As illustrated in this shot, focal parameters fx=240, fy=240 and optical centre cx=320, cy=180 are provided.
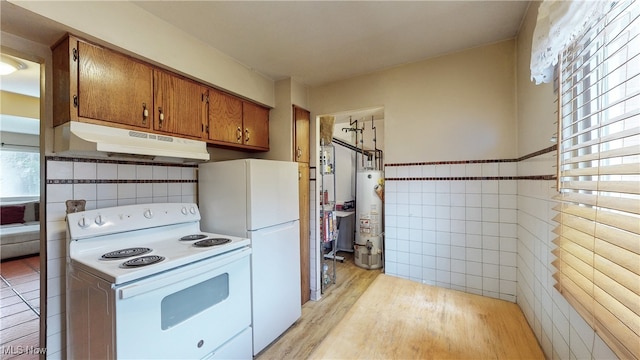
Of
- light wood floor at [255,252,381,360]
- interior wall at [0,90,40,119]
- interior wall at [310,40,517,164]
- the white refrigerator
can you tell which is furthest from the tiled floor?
interior wall at [310,40,517,164]

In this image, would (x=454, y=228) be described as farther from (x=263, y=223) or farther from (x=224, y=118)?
(x=224, y=118)

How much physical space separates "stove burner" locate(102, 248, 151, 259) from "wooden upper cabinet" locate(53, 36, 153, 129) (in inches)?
29.2

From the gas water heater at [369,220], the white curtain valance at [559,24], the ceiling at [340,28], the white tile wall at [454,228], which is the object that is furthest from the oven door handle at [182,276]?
the gas water heater at [369,220]

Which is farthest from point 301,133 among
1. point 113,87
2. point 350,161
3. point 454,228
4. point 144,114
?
point 350,161

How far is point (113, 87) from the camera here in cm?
141

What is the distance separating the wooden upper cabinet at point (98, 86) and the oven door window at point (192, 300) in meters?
1.06

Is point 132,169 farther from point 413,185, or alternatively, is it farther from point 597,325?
point 597,325

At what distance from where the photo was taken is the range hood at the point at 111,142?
4.05 feet

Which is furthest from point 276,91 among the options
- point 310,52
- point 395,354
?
point 395,354

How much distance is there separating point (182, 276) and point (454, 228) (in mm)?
1958

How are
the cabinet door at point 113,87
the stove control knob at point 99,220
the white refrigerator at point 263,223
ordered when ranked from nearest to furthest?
the cabinet door at point 113,87, the stove control knob at point 99,220, the white refrigerator at point 263,223

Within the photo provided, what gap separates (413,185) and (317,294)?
1.59 meters

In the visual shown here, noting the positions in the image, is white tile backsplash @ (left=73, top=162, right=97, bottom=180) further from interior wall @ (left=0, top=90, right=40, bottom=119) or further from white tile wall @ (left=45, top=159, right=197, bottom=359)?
interior wall @ (left=0, top=90, right=40, bottom=119)

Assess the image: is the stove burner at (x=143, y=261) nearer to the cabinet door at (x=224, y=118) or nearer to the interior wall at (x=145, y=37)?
the cabinet door at (x=224, y=118)
